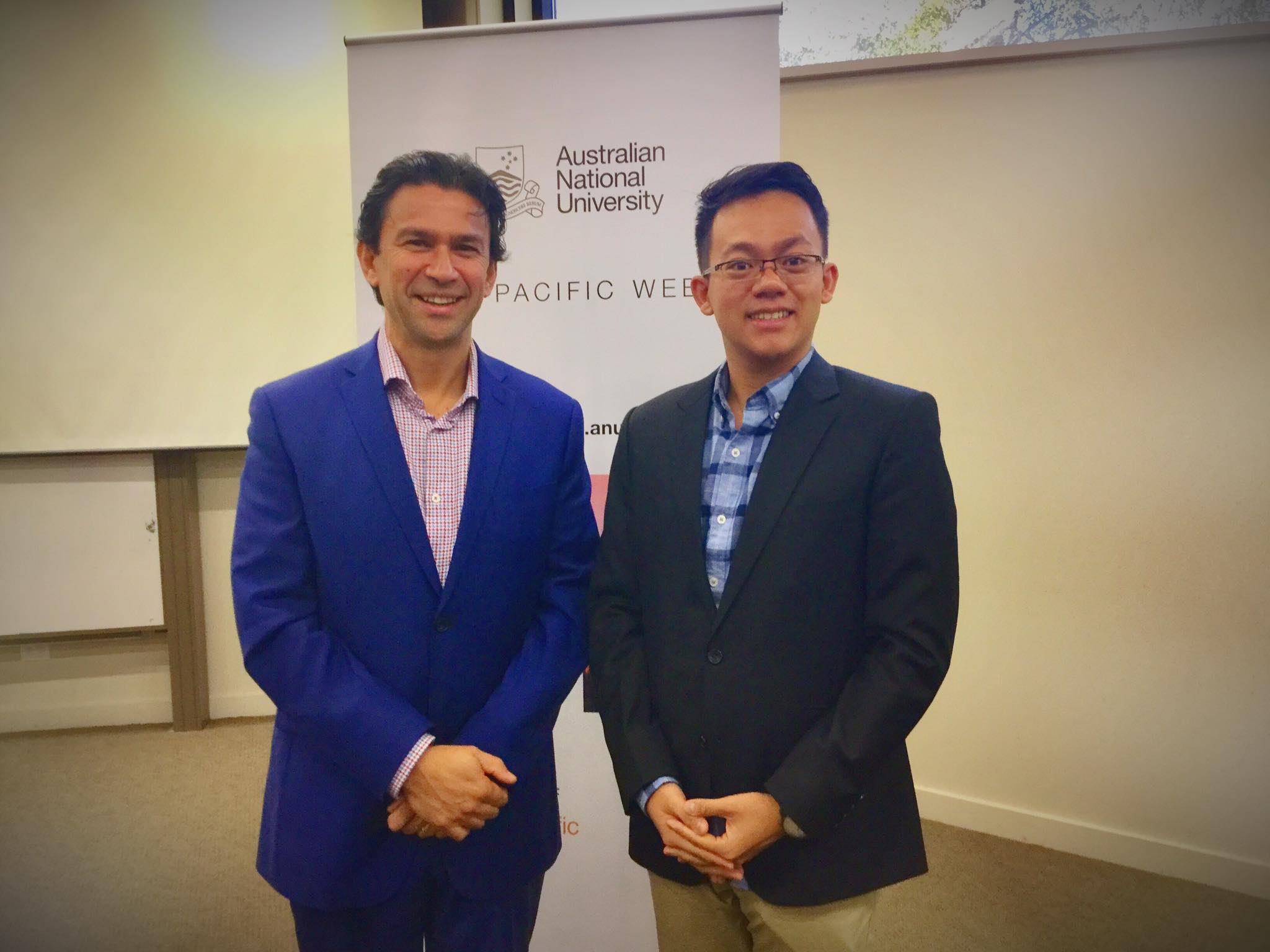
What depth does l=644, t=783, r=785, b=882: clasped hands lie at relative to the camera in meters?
1.12

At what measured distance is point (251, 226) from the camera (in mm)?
3262

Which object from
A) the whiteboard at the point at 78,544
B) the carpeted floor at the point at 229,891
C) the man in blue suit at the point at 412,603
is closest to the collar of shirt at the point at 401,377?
the man in blue suit at the point at 412,603

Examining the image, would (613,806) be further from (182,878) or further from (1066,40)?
(1066,40)

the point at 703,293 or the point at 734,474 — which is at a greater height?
the point at 703,293

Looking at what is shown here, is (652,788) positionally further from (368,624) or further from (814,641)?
(368,624)

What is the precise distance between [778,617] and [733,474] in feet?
0.81

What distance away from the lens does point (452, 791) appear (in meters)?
1.17

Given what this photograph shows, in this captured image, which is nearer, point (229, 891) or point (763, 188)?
point (763, 188)

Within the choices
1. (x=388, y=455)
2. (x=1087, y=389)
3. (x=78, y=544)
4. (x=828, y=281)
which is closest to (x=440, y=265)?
(x=388, y=455)

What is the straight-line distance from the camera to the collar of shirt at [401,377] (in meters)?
1.32

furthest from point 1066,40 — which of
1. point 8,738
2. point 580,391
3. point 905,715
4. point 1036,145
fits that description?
point 8,738

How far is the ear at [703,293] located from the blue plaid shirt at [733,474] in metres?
0.18

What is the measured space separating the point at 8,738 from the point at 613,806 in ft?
10.2

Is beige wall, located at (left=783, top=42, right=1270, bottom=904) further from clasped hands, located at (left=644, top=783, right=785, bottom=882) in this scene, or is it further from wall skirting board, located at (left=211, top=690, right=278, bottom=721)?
wall skirting board, located at (left=211, top=690, right=278, bottom=721)
